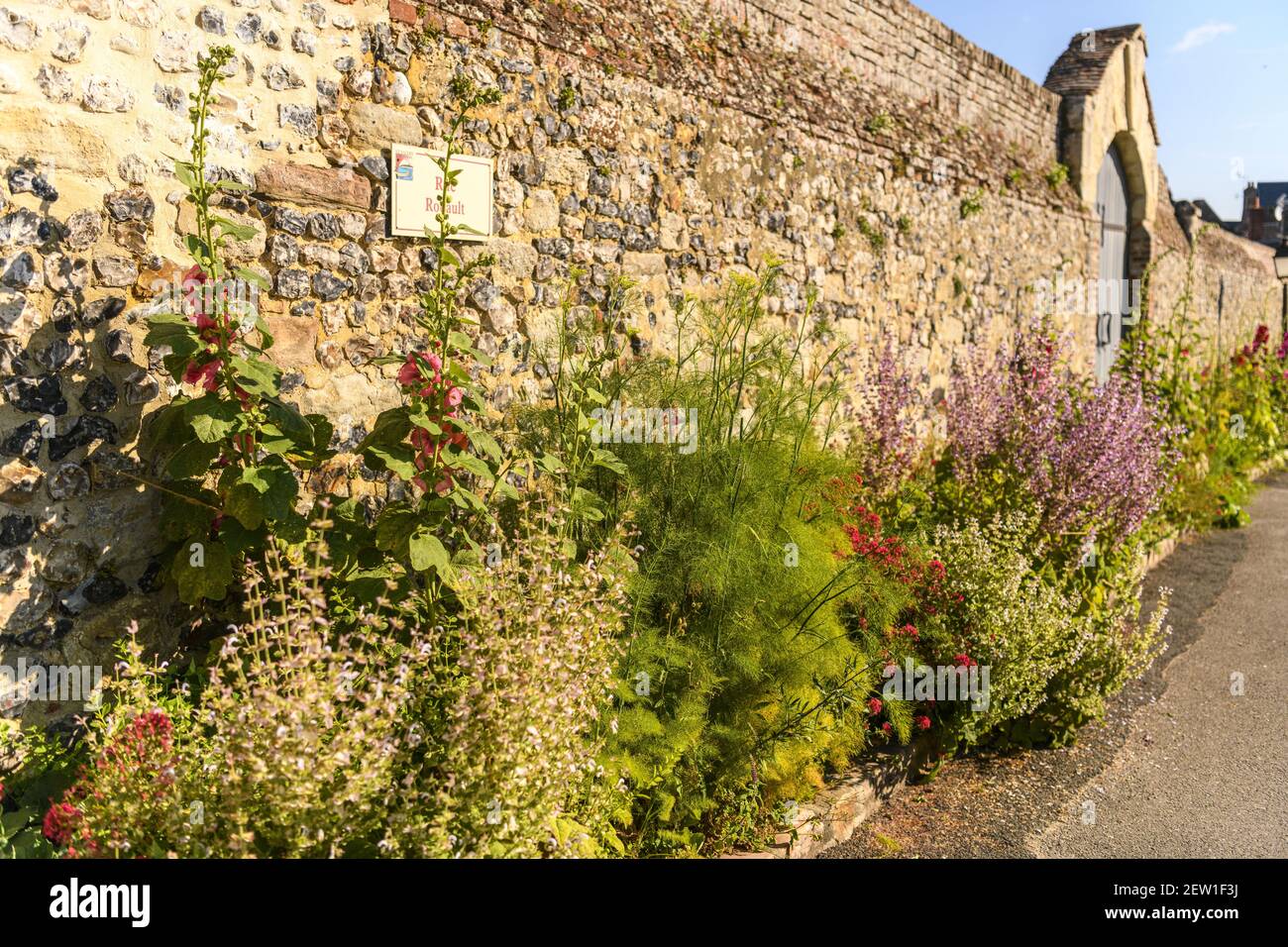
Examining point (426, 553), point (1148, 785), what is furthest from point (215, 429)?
point (1148, 785)

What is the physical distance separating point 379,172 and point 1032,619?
3390mm

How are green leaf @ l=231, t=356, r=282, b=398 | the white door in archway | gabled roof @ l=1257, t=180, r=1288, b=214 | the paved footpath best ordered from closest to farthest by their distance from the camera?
1. green leaf @ l=231, t=356, r=282, b=398
2. the paved footpath
3. the white door in archway
4. gabled roof @ l=1257, t=180, r=1288, b=214

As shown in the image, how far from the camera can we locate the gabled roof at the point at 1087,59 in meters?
10.7

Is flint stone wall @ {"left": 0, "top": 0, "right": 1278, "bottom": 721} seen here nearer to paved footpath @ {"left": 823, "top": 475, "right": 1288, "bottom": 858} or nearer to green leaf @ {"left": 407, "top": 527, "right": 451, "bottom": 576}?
green leaf @ {"left": 407, "top": 527, "right": 451, "bottom": 576}

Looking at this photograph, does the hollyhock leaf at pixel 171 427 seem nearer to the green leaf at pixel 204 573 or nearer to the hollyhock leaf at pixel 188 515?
the hollyhock leaf at pixel 188 515

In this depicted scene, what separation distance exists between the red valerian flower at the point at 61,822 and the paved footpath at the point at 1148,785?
2457 mm

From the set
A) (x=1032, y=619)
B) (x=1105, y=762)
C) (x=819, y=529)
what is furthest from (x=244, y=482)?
(x=1105, y=762)

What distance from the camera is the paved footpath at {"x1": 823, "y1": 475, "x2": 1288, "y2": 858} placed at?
12.6 feet

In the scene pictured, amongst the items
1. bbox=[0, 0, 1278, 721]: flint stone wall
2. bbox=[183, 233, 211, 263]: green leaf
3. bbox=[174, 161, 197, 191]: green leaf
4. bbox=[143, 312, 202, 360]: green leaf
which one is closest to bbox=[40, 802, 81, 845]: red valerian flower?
bbox=[0, 0, 1278, 721]: flint stone wall

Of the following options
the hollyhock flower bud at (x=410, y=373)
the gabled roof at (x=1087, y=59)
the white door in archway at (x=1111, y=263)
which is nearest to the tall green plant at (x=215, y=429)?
the hollyhock flower bud at (x=410, y=373)

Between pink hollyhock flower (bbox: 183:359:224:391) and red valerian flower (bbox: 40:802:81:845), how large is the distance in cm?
128

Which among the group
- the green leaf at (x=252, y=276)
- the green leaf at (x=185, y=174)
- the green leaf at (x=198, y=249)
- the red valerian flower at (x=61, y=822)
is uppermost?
the green leaf at (x=185, y=174)

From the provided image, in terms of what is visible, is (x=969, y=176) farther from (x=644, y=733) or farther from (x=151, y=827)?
(x=151, y=827)

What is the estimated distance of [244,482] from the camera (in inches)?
126
